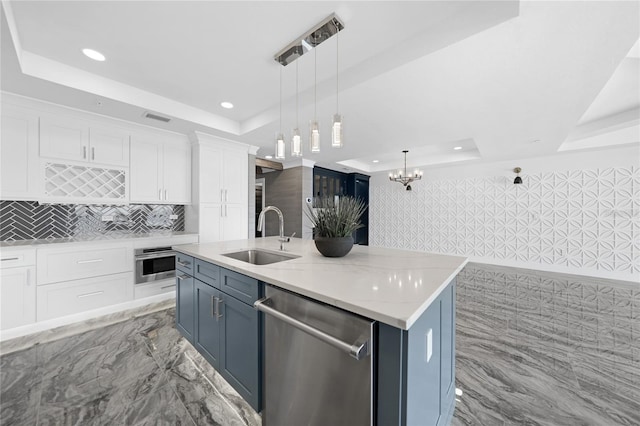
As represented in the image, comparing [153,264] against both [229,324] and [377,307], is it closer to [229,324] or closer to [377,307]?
[229,324]

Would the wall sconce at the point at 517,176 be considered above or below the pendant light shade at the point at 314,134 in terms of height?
above

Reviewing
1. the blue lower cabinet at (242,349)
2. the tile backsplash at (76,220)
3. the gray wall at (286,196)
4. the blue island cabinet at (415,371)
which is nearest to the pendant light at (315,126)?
the blue lower cabinet at (242,349)

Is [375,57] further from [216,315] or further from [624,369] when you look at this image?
[624,369]

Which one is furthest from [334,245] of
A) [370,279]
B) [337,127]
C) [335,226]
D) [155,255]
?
[155,255]

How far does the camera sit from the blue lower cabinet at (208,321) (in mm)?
1705

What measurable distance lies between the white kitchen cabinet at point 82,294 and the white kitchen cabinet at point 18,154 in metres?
1.04

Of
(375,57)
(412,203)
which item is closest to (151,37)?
(375,57)

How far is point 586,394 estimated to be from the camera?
1663 millimetres

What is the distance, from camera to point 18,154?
2.53 meters

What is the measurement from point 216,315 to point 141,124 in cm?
313

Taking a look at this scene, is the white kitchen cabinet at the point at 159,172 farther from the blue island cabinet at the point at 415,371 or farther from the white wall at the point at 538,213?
the white wall at the point at 538,213

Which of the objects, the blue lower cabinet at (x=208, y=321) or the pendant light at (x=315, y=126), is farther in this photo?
the pendant light at (x=315, y=126)

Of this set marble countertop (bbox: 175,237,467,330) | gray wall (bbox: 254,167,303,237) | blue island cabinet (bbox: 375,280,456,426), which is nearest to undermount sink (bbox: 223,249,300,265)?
marble countertop (bbox: 175,237,467,330)

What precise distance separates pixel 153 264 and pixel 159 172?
4.53 feet
